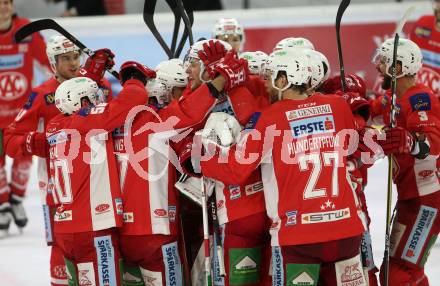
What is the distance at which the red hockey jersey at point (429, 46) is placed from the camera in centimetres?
726

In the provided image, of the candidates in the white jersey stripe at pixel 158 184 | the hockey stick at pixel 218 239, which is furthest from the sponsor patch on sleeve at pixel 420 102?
the white jersey stripe at pixel 158 184

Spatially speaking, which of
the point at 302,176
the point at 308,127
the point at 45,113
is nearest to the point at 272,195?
the point at 302,176

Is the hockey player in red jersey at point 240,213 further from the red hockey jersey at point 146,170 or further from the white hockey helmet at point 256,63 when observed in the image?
the white hockey helmet at point 256,63

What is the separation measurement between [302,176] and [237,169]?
30cm

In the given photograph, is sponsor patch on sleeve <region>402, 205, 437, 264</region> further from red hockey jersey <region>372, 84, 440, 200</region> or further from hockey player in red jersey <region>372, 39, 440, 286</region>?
red hockey jersey <region>372, 84, 440, 200</region>

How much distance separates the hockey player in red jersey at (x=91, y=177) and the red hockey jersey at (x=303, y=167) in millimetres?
673

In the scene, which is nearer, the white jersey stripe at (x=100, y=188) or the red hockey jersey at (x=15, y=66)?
the white jersey stripe at (x=100, y=188)

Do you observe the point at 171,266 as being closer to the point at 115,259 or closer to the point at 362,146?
the point at 115,259

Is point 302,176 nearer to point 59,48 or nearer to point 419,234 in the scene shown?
point 419,234

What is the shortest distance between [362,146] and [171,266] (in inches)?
43.3

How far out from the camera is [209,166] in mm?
4176

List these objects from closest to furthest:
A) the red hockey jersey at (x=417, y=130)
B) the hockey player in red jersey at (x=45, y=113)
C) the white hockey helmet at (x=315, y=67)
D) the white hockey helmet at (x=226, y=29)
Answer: the white hockey helmet at (x=315, y=67), the red hockey jersey at (x=417, y=130), the hockey player in red jersey at (x=45, y=113), the white hockey helmet at (x=226, y=29)

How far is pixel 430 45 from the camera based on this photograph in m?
7.29

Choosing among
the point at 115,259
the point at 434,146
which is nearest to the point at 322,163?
the point at 434,146
